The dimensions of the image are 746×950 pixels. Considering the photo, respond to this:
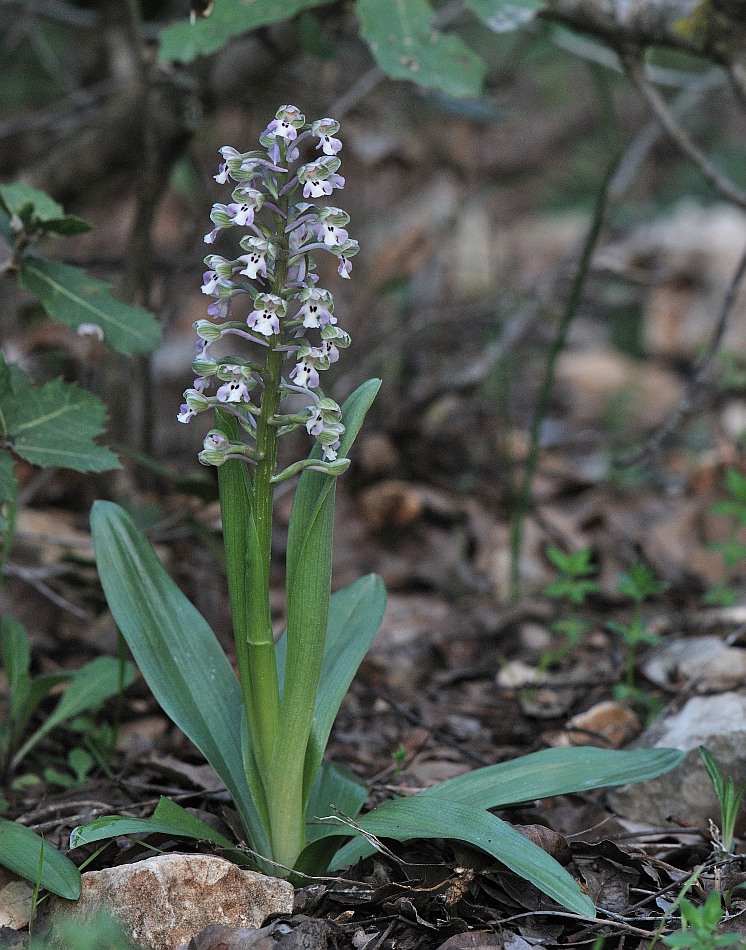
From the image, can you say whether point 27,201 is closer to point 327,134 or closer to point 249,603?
point 327,134

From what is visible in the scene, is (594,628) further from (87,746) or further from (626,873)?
(87,746)

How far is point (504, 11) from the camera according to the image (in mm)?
2611

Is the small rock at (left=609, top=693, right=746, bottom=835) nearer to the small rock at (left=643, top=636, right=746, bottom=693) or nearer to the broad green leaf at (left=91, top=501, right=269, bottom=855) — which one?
the small rock at (left=643, top=636, right=746, bottom=693)

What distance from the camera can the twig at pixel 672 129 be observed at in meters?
3.04

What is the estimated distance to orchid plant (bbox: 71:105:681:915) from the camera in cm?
168

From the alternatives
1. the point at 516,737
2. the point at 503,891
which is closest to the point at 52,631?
the point at 516,737

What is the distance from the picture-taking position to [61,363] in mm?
4375

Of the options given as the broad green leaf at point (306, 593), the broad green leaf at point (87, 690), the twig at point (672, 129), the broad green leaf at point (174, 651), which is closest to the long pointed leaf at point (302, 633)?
the broad green leaf at point (306, 593)

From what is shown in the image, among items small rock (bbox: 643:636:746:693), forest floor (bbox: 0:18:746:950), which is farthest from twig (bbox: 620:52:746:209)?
small rock (bbox: 643:636:746:693)

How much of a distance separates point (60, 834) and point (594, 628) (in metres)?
2.15

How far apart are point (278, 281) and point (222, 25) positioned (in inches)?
52.9

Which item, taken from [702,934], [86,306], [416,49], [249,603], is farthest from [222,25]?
[702,934]

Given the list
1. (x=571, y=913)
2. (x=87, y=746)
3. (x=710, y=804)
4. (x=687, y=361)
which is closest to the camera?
(x=571, y=913)

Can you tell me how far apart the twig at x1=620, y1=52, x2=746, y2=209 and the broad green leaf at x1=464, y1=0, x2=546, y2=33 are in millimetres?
571
